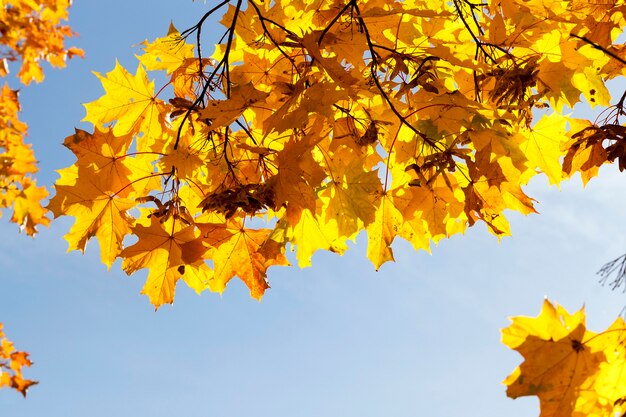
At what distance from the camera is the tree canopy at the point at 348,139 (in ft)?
6.06

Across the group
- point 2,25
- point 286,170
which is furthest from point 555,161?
point 2,25

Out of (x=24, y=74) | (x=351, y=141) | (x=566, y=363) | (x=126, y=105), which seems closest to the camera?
(x=566, y=363)

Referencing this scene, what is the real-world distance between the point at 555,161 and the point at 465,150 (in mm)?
539

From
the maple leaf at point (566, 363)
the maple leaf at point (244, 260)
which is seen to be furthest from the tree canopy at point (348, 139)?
the maple leaf at point (566, 363)

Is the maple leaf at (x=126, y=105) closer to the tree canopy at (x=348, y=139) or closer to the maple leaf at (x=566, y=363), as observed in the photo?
the tree canopy at (x=348, y=139)

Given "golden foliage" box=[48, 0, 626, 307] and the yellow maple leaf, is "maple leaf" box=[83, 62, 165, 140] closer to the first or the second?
"golden foliage" box=[48, 0, 626, 307]

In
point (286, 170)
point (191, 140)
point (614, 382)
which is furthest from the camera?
point (191, 140)

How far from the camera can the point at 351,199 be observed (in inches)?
79.1

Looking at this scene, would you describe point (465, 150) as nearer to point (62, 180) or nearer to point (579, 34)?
point (579, 34)

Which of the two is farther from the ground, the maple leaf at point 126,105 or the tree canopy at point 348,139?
the maple leaf at point 126,105

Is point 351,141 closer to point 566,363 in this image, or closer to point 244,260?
point 244,260

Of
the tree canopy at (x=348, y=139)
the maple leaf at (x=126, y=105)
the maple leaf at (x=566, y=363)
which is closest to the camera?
the maple leaf at (x=566, y=363)

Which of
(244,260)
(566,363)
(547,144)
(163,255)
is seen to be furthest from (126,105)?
(566,363)

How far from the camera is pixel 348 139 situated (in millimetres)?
2031
